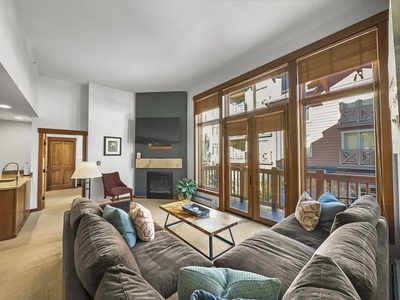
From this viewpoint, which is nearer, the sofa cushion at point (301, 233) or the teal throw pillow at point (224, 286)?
the teal throw pillow at point (224, 286)

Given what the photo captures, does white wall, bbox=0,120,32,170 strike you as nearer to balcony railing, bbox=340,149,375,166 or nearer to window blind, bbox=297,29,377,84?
window blind, bbox=297,29,377,84

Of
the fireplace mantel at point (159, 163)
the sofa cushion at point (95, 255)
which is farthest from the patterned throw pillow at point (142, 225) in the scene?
the fireplace mantel at point (159, 163)

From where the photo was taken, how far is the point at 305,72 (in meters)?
2.72

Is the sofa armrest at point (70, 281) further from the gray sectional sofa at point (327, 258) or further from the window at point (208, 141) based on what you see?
the window at point (208, 141)

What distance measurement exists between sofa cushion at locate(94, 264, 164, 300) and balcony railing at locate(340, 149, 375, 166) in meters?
2.78

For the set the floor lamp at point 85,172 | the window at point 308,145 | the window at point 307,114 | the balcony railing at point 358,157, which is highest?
the window at point 307,114

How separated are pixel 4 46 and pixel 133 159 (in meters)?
3.78

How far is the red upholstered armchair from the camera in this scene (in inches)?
166

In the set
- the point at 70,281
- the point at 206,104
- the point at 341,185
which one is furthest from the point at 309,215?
the point at 206,104

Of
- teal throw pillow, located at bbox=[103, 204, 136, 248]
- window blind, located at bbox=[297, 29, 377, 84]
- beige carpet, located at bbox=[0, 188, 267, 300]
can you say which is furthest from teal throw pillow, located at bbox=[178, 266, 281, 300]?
window blind, located at bbox=[297, 29, 377, 84]

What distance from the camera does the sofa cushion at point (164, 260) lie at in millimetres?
1269

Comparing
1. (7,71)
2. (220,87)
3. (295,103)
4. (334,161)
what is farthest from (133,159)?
(334,161)

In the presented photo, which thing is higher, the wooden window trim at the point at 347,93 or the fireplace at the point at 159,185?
the wooden window trim at the point at 347,93

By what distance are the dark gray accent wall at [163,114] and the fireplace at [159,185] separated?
0.44ft
